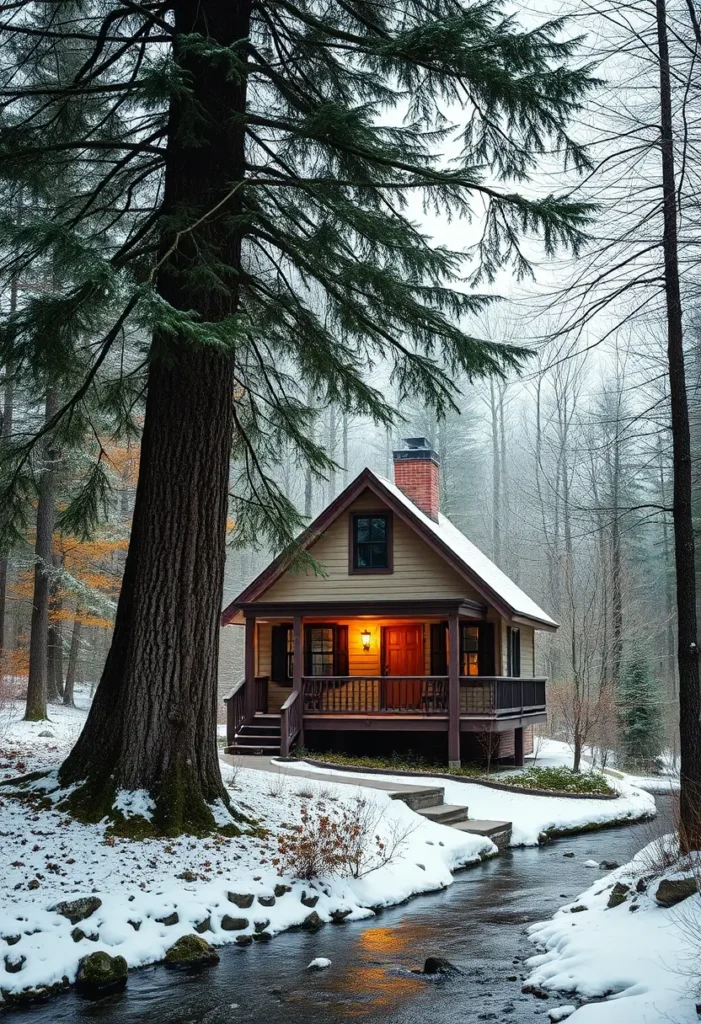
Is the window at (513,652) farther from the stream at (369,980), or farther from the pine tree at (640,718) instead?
the stream at (369,980)

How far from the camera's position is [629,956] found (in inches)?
254

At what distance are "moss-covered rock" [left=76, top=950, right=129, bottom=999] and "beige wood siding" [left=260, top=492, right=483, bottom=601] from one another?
13.9 metres

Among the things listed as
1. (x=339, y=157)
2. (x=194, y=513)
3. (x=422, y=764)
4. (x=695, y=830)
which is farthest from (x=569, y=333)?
(x=422, y=764)

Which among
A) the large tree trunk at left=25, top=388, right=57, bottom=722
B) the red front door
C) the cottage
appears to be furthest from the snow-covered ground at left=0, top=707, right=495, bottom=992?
the red front door

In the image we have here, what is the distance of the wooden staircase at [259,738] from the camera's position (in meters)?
19.5

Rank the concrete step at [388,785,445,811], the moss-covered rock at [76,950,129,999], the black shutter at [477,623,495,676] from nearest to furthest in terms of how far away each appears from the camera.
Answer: the moss-covered rock at [76,950,129,999] → the concrete step at [388,785,445,811] → the black shutter at [477,623,495,676]

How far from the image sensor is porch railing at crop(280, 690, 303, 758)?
62.8 feet

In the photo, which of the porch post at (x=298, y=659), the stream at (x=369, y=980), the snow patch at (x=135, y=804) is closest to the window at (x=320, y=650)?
the porch post at (x=298, y=659)

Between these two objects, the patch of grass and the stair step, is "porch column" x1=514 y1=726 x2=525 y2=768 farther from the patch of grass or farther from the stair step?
the stair step

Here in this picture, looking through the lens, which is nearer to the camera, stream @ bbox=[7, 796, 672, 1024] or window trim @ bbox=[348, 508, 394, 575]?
stream @ bbox=[7, 796, 672, 1024]

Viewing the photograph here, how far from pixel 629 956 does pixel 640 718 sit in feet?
67.1

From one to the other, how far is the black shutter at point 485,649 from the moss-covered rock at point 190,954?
47.0ft

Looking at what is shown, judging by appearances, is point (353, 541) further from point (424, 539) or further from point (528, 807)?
point (528, 807)

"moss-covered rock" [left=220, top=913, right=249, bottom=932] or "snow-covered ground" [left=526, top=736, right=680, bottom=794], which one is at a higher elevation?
"moss-covered rock" [left=220, top=913, right=249, bottom=932]
